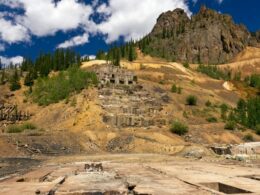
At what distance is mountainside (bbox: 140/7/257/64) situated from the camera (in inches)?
5969

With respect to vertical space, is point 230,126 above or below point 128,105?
below

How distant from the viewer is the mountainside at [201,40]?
497 ft

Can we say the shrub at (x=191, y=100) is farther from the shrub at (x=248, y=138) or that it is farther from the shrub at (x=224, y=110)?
the shrub at (x=248, y=138)

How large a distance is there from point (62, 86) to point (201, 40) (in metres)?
80.5

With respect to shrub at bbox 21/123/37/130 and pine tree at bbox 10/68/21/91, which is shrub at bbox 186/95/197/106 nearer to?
shrub at bbox 21/123/37/130

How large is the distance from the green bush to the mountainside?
5712cm

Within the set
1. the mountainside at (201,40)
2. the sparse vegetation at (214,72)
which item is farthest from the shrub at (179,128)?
the mountainside at (201,40)

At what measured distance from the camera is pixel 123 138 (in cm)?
6303

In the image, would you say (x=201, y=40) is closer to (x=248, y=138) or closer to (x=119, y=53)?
(x=119, y=53)

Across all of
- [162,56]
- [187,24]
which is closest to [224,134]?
[162,56]

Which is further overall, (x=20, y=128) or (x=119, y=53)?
(x=119, y=53)

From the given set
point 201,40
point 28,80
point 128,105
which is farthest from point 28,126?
point 201,40

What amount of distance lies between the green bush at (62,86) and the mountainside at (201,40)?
57116 mm

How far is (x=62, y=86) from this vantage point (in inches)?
3440
